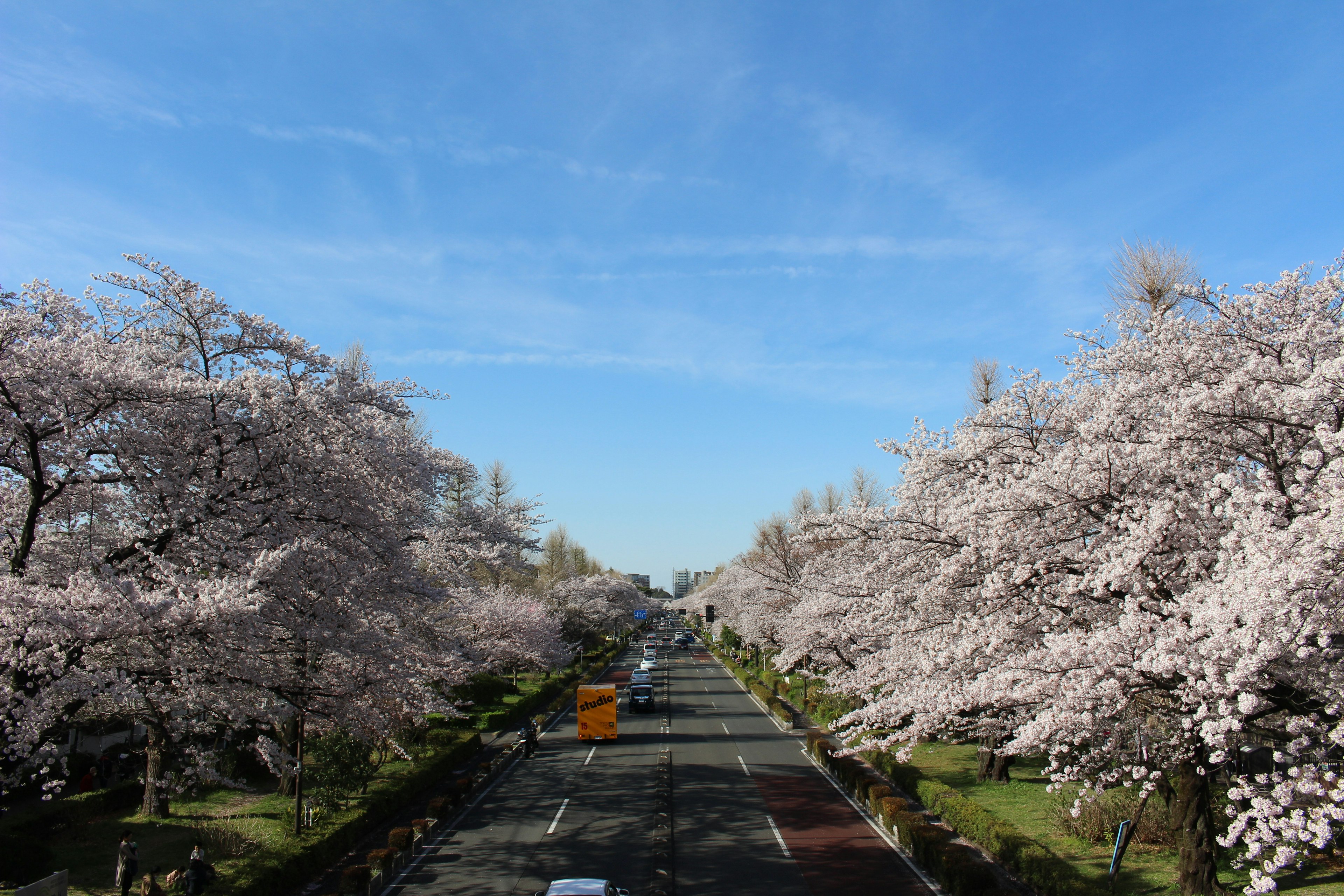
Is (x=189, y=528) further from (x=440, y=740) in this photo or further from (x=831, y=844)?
(x=440, y=740)

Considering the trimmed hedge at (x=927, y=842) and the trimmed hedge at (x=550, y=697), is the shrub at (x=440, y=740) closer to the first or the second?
the trimmed hedge at (x=550, y=697)

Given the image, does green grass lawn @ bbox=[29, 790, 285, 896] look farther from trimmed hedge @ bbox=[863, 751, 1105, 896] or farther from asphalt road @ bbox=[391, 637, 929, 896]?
trimmed hedge @ bbox=[863, 751, 1105, 896]

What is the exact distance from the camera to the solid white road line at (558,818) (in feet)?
63.1

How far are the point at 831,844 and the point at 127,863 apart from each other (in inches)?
577

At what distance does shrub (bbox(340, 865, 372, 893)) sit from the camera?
14078 millimetres

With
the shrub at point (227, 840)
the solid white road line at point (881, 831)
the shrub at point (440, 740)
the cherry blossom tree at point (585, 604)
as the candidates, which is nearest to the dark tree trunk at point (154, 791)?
the shrub at point (227, 840)

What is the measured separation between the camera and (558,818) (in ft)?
67.2

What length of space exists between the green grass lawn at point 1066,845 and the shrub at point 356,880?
44.7ft

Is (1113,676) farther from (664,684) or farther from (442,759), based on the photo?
(664,684)

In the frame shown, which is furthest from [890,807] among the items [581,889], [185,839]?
[185,839]

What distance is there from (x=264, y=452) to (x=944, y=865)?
14.9m

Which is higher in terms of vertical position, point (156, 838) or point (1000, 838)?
point (1000, 838)

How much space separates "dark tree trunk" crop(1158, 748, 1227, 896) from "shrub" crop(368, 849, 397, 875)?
48.3ft

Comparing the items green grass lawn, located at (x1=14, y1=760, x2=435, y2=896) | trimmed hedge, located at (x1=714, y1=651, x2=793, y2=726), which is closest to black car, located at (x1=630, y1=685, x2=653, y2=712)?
Answer: trimmed hedge, located at (x1=714, y1=651, x2=793, y2=726)
